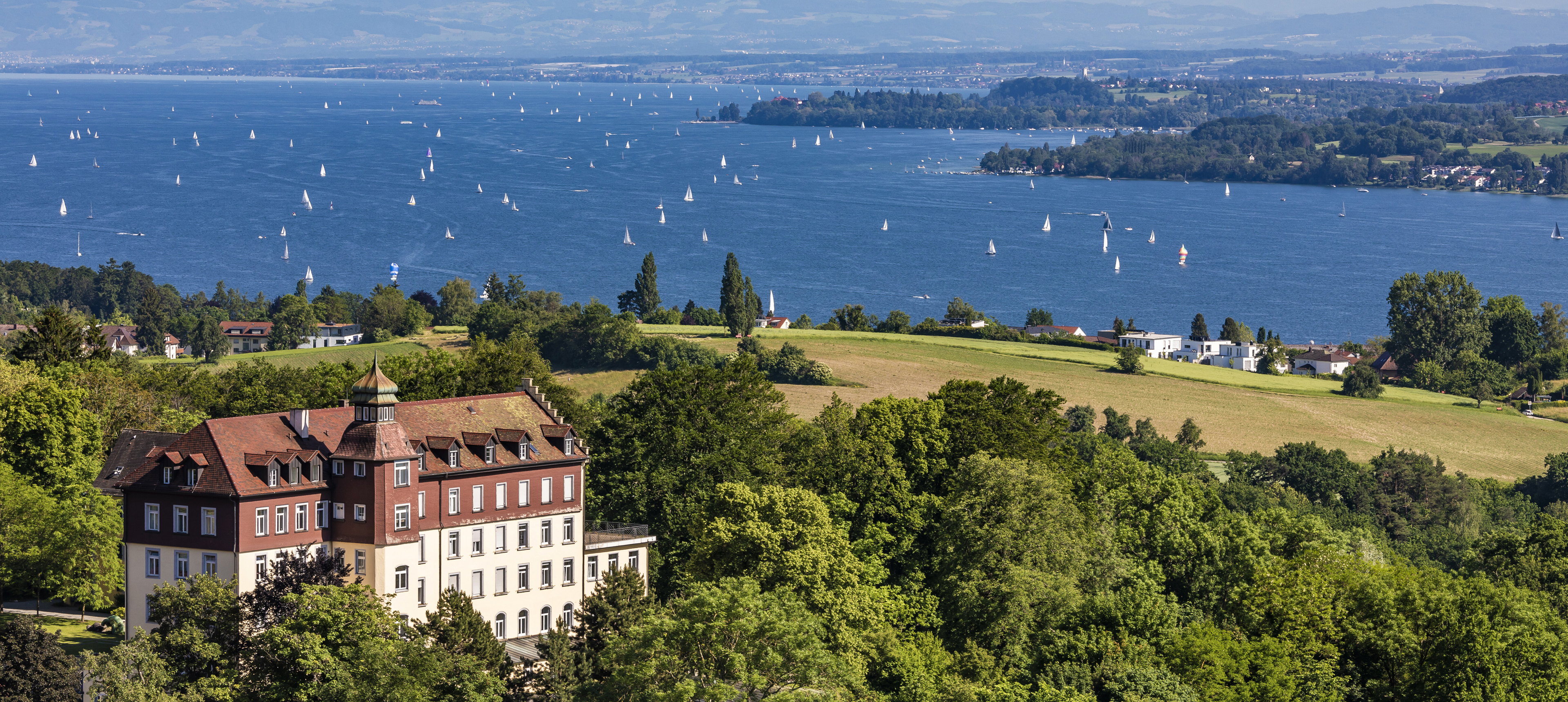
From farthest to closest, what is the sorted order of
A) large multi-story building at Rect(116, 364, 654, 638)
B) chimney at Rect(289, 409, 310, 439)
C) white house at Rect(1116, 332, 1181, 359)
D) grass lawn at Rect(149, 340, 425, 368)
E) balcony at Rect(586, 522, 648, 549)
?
white house at Rect(1116, 332, 1181, 359) < grass lawn at Rect(149, 340, 425, 368) < balcony at Rect(586, 522, 648, 549) < chimney at Rect(289, 409, 310, 439) < large multi-story building at Rect(116, 364, 654, 638)

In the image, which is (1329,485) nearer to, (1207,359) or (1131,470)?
(1131,470)

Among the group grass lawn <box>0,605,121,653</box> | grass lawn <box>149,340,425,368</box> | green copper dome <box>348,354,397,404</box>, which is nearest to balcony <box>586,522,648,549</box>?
green copper dome <box>348,354,397,404</box>

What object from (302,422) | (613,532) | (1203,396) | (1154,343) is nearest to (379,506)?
(302,422)

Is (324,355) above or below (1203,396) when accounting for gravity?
above

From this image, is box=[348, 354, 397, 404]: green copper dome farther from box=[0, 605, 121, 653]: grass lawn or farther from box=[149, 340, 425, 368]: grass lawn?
box=[149, 340, 425, 368]: grass lawn

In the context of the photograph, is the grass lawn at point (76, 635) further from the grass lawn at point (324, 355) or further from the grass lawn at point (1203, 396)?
the grass lawn at point (324, 355)

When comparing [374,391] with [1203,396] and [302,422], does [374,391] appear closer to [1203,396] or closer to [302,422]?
[302,422]
